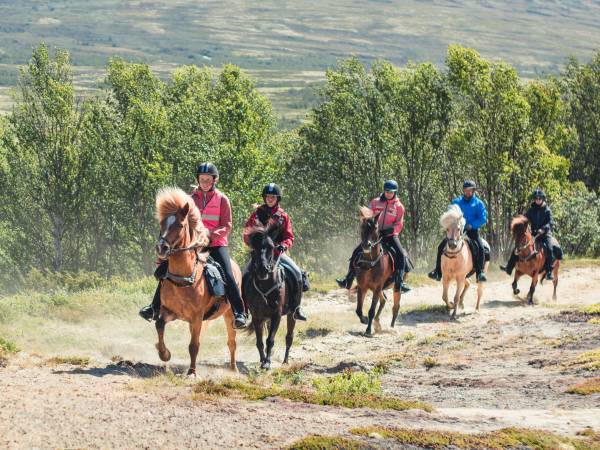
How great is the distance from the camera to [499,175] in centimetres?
4816

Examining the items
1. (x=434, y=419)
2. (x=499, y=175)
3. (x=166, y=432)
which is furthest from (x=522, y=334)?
(x=499, y=175)

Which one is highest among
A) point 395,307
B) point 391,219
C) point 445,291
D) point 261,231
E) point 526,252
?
point 261,231

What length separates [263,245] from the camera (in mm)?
15352

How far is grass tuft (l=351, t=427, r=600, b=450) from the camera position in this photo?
10242 millimetres

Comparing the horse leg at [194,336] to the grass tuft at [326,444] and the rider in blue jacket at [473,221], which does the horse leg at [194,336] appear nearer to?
the grass tuft at [326,444]

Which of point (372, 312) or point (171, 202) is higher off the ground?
point (171, 202)

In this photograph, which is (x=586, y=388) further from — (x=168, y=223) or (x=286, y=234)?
(x=168, y=223)

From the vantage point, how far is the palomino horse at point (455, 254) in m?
22.9

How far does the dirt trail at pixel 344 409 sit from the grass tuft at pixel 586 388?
0.55 feet

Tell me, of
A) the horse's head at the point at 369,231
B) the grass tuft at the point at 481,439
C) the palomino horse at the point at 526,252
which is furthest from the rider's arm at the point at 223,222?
the palomino horse at the point at 526,252

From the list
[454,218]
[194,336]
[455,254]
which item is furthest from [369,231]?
[194,336]

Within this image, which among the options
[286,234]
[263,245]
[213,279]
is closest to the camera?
[213,279]

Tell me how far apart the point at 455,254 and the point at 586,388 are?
31.4 feet

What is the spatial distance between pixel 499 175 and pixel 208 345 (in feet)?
106
